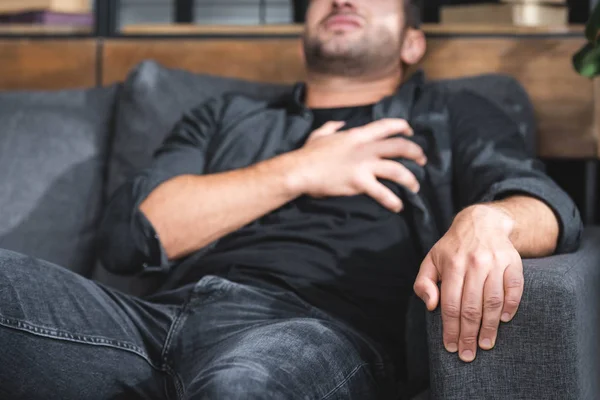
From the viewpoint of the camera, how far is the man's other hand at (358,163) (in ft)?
5.01

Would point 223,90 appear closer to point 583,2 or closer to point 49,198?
point 49,198

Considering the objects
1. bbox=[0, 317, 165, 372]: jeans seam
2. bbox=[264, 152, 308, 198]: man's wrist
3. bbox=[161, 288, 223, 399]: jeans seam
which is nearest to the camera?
bbox=[0, 317, 165, 372]: jeans seam

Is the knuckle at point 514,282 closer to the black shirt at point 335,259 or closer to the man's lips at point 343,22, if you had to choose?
the black shirt at point 335,259

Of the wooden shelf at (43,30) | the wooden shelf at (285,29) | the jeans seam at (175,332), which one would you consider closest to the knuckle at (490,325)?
the jeans seam at (175,332)

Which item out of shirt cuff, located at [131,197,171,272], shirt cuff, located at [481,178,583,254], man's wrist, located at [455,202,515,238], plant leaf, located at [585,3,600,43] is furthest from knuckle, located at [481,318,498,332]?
plant leaf, located at [585,3,600,43]

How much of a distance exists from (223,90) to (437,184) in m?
0.63

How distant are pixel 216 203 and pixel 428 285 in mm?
561

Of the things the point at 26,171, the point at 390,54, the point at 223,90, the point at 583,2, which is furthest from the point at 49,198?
the point at 583,2

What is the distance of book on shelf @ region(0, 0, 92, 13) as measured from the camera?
2395 mm

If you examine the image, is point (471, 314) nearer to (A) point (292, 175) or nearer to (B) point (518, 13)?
(A) point (292, 175)

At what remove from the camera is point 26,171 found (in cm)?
190

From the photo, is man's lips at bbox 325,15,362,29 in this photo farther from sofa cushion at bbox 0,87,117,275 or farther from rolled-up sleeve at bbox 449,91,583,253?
sofa cushion at bbox 0,87,117,275

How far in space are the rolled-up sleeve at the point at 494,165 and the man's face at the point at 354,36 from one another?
21 cm

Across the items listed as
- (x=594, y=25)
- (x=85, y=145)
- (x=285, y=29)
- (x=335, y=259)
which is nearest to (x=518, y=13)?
(x=594, y=25)
